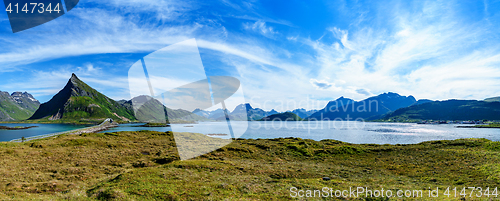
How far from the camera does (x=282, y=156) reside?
45.8 meters

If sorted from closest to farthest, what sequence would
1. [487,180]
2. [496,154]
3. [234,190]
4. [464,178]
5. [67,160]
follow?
[234,190] < [487,180] < [464,178] < [67,160] < [496,154]

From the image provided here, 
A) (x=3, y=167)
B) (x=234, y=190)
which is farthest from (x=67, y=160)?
(x=234, y=190)

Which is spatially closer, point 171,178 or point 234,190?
point 234,190

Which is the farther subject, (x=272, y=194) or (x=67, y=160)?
(x=67, y=160)

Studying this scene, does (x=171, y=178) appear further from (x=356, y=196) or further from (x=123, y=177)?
(x=356, y=196)

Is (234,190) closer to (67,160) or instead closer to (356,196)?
(356,196)

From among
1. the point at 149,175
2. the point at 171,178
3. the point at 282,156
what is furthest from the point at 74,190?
the point at 282,156

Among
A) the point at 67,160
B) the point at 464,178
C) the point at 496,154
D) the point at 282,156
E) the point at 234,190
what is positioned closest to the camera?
the point at 234,190

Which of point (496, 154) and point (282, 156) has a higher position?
point (496, 154)

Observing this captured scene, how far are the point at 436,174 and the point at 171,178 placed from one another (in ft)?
122

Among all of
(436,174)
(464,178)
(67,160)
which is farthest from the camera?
(67,160)

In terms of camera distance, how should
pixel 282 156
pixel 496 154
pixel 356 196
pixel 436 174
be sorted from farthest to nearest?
pixel 282 156 < pixel 496 154 < pixel 436 174 < pixel 356 196

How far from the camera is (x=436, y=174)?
28.2m

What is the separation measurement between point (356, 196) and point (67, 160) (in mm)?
42588
